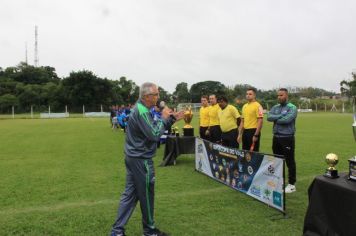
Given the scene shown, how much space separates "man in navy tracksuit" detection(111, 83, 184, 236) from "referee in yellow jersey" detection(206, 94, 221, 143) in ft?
18.5

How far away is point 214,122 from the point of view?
10.4m

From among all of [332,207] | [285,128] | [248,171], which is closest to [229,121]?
[285,128]

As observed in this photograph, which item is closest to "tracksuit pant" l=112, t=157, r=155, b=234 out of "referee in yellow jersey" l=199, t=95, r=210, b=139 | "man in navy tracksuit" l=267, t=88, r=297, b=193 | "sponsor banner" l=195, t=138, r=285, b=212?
"sponsor banner" l=195, t=138, r=285, b=212

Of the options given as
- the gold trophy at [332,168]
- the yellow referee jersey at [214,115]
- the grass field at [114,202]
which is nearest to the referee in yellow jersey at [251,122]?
the grass field at [114,202]

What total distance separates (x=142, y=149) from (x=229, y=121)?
4567 millimetres

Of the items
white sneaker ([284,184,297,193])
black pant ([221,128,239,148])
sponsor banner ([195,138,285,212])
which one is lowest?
white sneaker ([284,184,297,193])

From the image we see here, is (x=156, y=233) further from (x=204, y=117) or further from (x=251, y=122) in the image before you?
(x=204, y=117)

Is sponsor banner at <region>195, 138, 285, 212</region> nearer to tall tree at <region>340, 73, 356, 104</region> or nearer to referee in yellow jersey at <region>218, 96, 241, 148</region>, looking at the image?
referee in yellow jersey at <region>218, 96, 241, 148</region>

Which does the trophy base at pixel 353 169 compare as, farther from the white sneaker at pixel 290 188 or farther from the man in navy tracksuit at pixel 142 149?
the white sneaker at pixel 290 188

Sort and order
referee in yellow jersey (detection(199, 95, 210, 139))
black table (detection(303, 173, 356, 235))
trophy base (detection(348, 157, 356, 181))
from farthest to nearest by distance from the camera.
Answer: referee in yellow jersey (detection(199, 95, 210, 139)) → trophy base (detection(348, 157, 356, 181)) → black table (detection(303, 173, 356, 235))

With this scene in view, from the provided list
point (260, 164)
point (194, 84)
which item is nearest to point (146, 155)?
point (260, 164)

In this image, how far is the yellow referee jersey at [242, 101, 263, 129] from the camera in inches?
317

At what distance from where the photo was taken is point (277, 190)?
577 centimetres

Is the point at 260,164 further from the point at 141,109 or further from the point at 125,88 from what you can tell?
the point at 125,88
